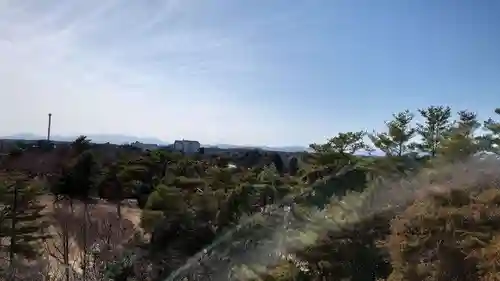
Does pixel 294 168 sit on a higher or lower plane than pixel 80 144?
lower

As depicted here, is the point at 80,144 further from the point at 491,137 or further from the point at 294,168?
the point at 491,137

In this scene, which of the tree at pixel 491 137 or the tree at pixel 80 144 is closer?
the tree at pixel 491 137

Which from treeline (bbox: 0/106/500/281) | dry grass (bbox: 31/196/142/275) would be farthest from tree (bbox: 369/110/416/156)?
dry grass (bbox: 31/196/142/275)

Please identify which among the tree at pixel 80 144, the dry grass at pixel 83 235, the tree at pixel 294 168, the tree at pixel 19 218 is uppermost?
the tree at pixel 80 144

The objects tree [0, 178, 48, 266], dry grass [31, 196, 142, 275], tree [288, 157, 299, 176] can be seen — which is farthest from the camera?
tree [288, 157, 299, 176]

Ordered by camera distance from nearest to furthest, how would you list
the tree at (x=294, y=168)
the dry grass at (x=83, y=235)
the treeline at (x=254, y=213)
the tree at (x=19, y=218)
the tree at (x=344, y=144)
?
the treeline at (x=254, y=213)
the tree at (x=19, y=218)
the dry grass at (x=83, y=235)
the tree at (x=344, y=144)
the tree at (x=294, y=168)

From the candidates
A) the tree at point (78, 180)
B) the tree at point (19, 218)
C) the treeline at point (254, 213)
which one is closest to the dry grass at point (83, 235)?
the treeline at point (254, 213)

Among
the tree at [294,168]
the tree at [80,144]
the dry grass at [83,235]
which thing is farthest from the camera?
the tree at [80,144]

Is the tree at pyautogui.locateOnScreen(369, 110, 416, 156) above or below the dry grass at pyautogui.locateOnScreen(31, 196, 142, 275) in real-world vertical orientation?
above

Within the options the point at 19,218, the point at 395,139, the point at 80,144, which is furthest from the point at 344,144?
the point at 80,144

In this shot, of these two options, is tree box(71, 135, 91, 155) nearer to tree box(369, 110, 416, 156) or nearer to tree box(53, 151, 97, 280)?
tree box(53, 151, 97, 280)

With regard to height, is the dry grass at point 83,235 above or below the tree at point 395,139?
below

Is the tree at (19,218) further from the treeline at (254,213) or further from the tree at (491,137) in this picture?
the tree at (491,137)
